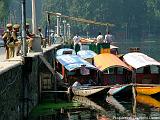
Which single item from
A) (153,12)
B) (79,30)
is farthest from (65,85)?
(153,12)

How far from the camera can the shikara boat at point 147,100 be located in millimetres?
27328

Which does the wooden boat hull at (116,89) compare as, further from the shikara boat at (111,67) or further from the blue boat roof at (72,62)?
the blue boat roof at (72,62)

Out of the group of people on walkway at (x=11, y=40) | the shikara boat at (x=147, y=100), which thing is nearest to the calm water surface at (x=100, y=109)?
the shikara boat at (x=147, y=100)

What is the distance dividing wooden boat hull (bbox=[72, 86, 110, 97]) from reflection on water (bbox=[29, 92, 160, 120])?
0.30 meters

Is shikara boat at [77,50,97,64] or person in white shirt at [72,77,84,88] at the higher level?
shikara boat at [77,50,97,64]

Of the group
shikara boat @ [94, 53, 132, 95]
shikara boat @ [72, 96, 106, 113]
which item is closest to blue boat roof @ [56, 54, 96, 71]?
shikara boat @ [94, 53, 132, 95]

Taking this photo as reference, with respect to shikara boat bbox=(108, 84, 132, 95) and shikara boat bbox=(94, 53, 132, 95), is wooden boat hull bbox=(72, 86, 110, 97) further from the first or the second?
shikara boat bbox=(94, 53, 132, 95)

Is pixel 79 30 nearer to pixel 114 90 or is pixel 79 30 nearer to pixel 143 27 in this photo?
pixel 143 27

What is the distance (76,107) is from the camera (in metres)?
26.3

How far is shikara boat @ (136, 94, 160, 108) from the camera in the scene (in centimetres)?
2733

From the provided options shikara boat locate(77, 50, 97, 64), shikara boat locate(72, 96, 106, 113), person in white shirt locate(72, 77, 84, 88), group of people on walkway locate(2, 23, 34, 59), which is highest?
group of people on walkway locate(2, 23, 34, 59)

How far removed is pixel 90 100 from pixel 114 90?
1624mm

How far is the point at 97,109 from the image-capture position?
25.9m

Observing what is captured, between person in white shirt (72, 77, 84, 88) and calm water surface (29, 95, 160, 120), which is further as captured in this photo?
person in white shirt (72, 77, 84, 88)
